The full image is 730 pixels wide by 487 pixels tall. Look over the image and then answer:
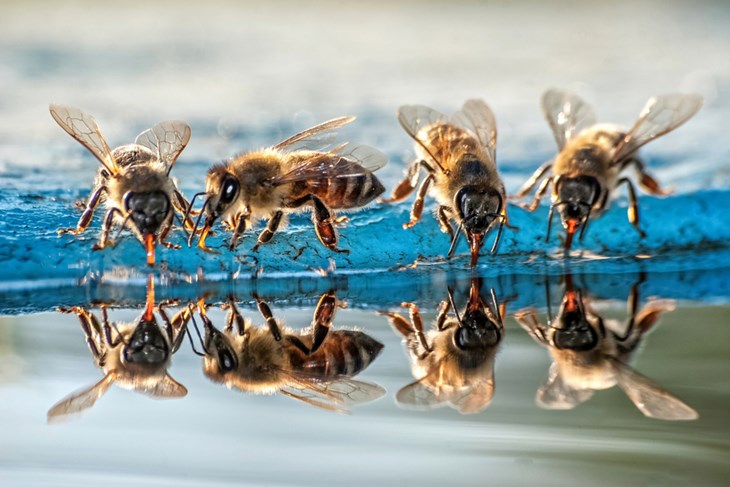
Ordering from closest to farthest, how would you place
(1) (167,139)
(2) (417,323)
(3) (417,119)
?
(2) (417,323) → (1) (167,139) → (3) (417,119)

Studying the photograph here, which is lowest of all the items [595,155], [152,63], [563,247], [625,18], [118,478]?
[118,478]

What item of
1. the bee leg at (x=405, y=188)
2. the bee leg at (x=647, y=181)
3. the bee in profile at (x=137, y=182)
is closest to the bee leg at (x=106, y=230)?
the bee in profile at (x=137, y=182)

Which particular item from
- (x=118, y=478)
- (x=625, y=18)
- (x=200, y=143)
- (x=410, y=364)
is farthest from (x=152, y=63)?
(x=118, y=478)

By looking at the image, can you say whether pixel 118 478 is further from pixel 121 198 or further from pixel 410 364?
pixel 121 198

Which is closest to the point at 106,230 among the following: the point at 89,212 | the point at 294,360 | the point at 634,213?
the point at 89,212

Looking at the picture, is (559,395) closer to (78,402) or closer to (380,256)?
(78,402)

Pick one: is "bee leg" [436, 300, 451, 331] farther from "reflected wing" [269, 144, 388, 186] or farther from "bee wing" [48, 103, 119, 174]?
"bee wing" [48, 103, 119, 174]
